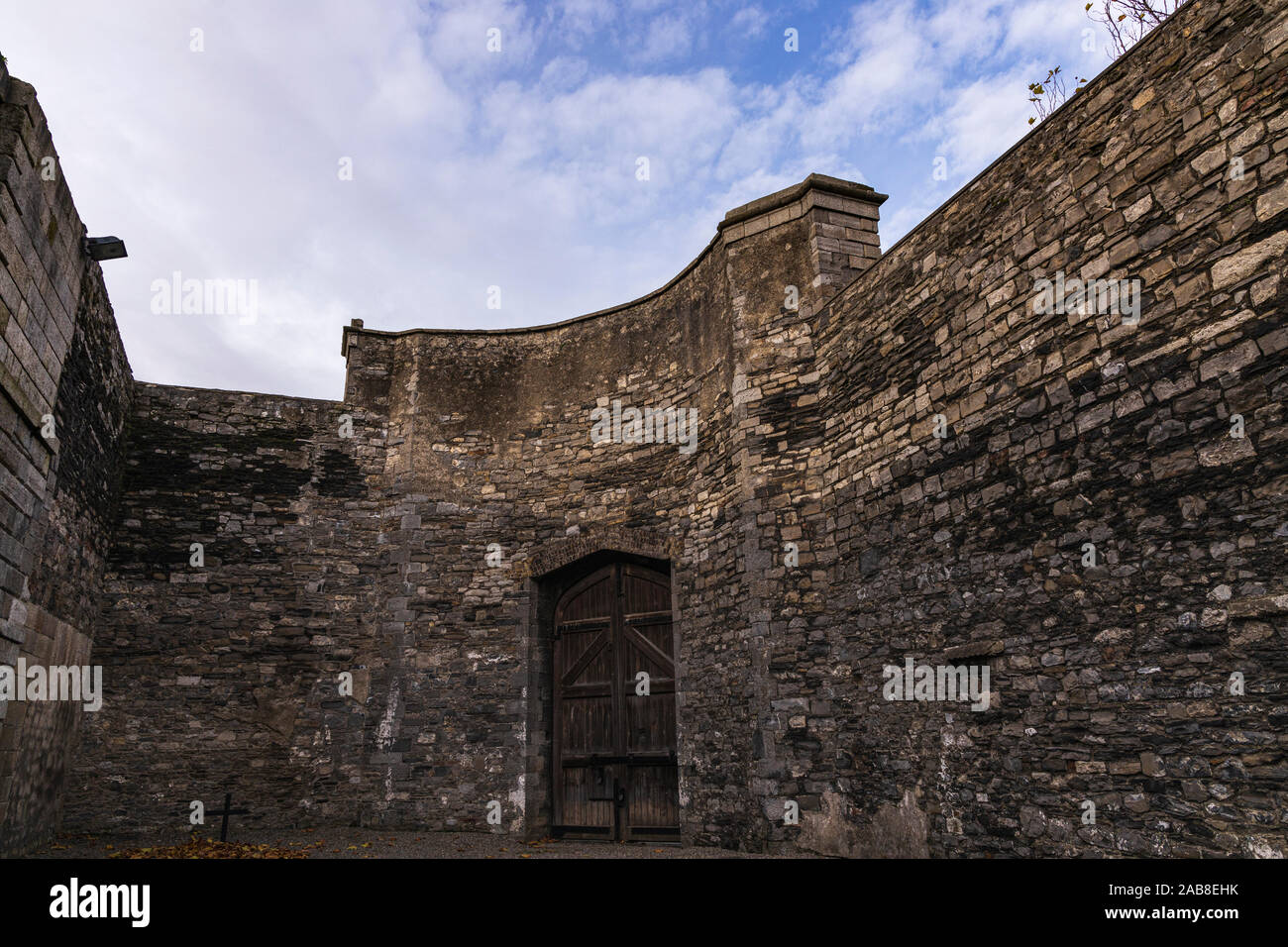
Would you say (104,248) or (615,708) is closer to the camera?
(104,248)

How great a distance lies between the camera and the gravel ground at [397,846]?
299 inches

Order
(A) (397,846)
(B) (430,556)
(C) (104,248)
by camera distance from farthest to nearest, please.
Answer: (B) (430,556) < (A) (397,846) < (C) (104,248)

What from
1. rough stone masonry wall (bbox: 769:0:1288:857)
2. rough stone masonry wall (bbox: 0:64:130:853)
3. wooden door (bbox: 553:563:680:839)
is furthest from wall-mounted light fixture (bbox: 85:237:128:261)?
rough stone masonry wall (bbox: 769:0:1288:857)

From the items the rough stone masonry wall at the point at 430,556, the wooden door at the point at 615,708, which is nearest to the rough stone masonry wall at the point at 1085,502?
the rough stone masonry wall at the point at 430,556

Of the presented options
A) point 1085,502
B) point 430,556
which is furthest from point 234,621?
point 1085,502

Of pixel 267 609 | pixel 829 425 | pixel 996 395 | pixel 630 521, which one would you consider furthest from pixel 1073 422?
pixel 267 609

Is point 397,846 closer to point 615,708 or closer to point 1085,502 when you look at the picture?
point 615,708

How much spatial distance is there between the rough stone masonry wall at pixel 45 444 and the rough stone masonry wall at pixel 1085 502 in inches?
235

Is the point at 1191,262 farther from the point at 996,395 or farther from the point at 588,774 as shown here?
the point at 588,774

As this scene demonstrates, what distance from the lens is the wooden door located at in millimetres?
8945

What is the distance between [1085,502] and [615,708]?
18.9 feet

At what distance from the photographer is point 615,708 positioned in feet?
30.7

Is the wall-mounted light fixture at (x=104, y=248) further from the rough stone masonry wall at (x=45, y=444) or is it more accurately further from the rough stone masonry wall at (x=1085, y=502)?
the rough stone masonry wall at (x=1085, y=502)
